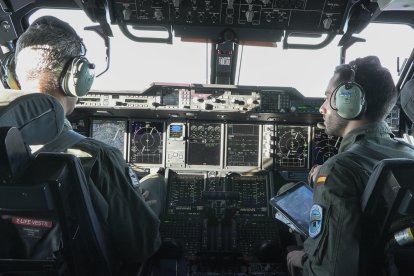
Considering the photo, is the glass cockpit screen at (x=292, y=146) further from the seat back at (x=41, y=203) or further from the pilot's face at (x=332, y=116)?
the seat back at (x=41, y=203)

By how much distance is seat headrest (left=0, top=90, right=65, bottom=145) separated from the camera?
3.06 ft

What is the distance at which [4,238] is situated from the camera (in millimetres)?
1249

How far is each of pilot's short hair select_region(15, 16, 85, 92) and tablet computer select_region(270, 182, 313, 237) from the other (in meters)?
1.24

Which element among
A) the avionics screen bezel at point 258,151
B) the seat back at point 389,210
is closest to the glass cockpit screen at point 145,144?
the avionics screen bezel at point 258,151

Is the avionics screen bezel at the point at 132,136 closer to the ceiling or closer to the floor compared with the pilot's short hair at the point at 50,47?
closer to the floor

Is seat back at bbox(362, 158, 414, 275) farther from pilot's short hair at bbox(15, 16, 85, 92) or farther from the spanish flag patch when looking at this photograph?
pilot's short hair at bbox(15, 16, 85, 92)

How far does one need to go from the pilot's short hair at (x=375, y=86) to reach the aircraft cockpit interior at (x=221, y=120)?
1111 millimetres

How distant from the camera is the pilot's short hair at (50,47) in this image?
1491 millimetres

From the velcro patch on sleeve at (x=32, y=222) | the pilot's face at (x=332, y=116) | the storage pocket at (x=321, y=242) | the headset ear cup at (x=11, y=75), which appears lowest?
the storage pocket at (x=321, y=242)

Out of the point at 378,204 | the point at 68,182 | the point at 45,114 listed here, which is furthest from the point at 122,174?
the point at 378,204

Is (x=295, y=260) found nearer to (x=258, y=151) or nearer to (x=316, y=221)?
(x=316, y=221)

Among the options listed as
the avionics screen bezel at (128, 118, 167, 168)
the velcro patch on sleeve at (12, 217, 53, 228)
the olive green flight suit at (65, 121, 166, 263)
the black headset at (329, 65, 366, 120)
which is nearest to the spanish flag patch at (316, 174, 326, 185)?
the black headset at (329, 65, 366, 120)

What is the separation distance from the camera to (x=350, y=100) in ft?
5.38

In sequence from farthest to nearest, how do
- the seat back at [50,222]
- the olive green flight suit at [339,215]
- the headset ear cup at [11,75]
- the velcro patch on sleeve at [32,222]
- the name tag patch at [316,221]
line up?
the headset ear cup at [11,75], the name tag patch at [316,221], the olive green flight suit at [339,215], the velcro patch on sleeve at [32,222], the seat back at [50,222]
